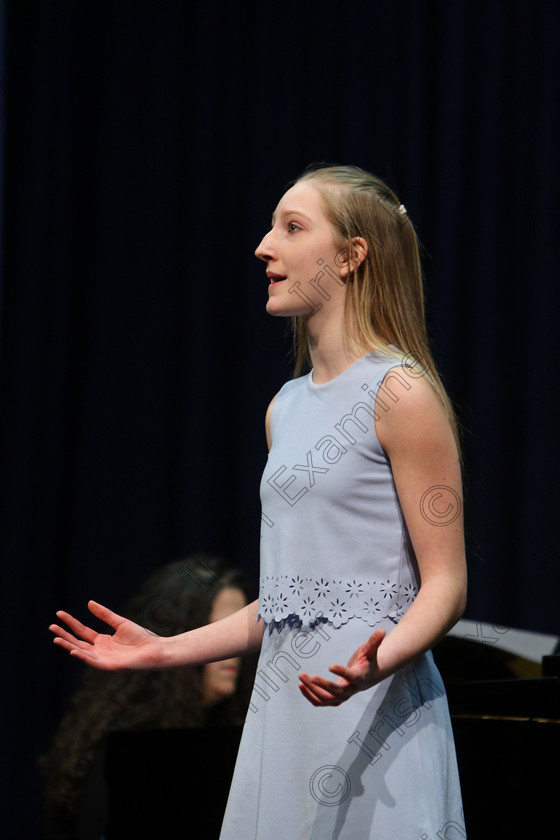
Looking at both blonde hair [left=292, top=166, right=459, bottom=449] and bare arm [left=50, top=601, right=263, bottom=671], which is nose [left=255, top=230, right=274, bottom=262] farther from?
bare arm [left=50, top=601, right=263, bottom=671]

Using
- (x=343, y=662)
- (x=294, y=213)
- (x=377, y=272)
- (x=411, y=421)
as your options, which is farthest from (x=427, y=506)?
(x=294, y=213)

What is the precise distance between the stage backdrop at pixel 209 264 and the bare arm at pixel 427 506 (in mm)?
1813

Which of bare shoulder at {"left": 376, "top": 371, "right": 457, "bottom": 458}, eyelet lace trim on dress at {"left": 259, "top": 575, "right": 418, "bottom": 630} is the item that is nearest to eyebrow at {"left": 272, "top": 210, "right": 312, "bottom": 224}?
bare shoulder at {"left": 376, "top": 371, "right": 457, "bottom": 458}

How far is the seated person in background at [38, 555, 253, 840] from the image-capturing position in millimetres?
2422

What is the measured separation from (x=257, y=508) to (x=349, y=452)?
1.94 meters

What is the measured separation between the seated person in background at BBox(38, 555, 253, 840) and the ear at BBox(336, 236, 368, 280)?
145 centimetres

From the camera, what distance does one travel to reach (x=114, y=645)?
129 centimetres

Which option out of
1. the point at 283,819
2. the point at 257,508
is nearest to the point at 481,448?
the point at 257,508

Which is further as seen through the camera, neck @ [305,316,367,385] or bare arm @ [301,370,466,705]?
neck @ [305,316,367,385]

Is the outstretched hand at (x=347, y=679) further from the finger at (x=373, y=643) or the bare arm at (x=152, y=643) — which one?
the bare arm at (x=152, y=643)

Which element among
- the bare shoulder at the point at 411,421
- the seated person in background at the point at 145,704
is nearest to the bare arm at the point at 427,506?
the bare shoulder at the point at 411,421

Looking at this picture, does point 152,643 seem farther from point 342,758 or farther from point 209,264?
point 209,264

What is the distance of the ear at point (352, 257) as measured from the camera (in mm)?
1322

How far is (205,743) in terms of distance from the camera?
195cm
